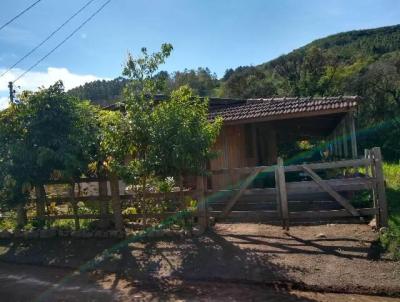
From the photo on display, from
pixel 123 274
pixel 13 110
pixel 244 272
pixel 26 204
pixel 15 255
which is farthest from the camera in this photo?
pixel 26 204

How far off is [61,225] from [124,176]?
2.86m

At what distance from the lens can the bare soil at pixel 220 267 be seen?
607 centimetres

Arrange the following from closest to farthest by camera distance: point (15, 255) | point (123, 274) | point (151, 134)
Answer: point (123, 274) → point (151, 134) → point (15, 255)

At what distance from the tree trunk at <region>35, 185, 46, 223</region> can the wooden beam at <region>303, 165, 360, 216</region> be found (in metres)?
6.29

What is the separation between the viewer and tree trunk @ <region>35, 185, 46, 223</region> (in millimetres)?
10649

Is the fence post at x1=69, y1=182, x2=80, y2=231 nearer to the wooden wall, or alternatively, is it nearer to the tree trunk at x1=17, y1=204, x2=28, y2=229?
the tree trunk at x1=17, y1=204, x2=28, y2=229

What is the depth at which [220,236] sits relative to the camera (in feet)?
29.3

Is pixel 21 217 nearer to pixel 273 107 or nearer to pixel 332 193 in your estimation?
pixel 332 193

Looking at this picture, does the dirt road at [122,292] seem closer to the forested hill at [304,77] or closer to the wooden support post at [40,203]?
the wooden support post at [40,203]

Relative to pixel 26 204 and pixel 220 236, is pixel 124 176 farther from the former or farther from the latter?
pixel 26 204

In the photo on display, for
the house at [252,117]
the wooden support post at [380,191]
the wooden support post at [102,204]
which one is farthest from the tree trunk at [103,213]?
the wooden support post at [380,191]

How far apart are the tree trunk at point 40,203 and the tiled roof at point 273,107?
21.7 feet

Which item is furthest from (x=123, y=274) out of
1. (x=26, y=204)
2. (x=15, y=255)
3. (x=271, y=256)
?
(x=26, y=204)

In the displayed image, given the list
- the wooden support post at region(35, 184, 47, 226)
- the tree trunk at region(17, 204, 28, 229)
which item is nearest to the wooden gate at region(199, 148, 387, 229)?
the wooden support post at region(35, 184, 47, 226)
